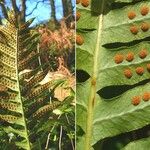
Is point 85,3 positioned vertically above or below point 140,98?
above

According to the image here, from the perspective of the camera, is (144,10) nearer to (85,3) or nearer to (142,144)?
(85,3)

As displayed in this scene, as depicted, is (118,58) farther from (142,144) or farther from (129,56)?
(142,144)

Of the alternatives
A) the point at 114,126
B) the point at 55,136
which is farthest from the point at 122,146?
the point at 55,136

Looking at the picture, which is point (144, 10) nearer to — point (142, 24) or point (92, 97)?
point (142, 24)

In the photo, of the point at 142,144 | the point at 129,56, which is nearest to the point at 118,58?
the point at 129,56

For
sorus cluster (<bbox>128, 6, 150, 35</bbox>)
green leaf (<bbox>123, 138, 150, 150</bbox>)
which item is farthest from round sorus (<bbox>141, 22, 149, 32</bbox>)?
green leaf (<bbox>123, 138, 150, 150</bbox>)

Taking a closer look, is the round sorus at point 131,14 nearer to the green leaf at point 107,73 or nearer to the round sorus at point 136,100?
the green leaf at point 107,73

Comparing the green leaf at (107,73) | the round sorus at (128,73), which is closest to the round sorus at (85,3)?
the green leaf at (107,73)

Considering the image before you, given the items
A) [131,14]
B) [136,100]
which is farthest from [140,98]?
[131,14]

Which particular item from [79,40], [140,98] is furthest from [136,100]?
[79,40]

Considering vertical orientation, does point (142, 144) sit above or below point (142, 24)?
below
